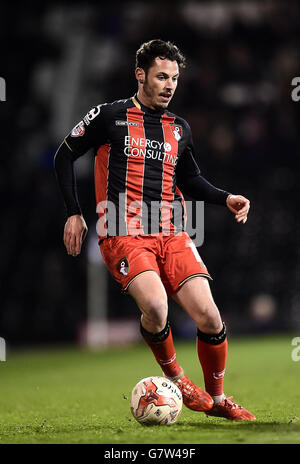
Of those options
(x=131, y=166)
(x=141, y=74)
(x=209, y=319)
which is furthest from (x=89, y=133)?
(x=209, y=319)

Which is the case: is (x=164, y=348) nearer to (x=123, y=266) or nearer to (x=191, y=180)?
(x=123, y=266)

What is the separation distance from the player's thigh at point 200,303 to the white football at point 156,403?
1.48 feet

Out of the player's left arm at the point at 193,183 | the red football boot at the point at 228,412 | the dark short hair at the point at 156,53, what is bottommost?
the red football boot at the point at 228,412

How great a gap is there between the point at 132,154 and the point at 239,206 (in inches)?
30.5

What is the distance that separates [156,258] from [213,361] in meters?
0.75

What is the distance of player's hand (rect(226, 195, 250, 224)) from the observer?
5.01 meters

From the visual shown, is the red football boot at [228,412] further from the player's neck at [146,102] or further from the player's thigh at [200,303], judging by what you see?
the player's neck at [146,102]

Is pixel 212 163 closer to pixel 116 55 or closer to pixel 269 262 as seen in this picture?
pixel 269 262

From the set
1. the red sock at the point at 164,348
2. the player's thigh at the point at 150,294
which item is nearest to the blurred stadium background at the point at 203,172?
the red sock at the point at 164,348

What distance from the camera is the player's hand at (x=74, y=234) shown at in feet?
16.0

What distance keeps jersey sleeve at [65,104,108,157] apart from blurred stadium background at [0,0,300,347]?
30.4 ft

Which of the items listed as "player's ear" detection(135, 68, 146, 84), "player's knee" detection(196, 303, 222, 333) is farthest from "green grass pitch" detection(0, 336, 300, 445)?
"player's ear" detection(135, 68, 146, 84)

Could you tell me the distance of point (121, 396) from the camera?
23.2 ft

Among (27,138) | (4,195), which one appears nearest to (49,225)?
(4,195)
